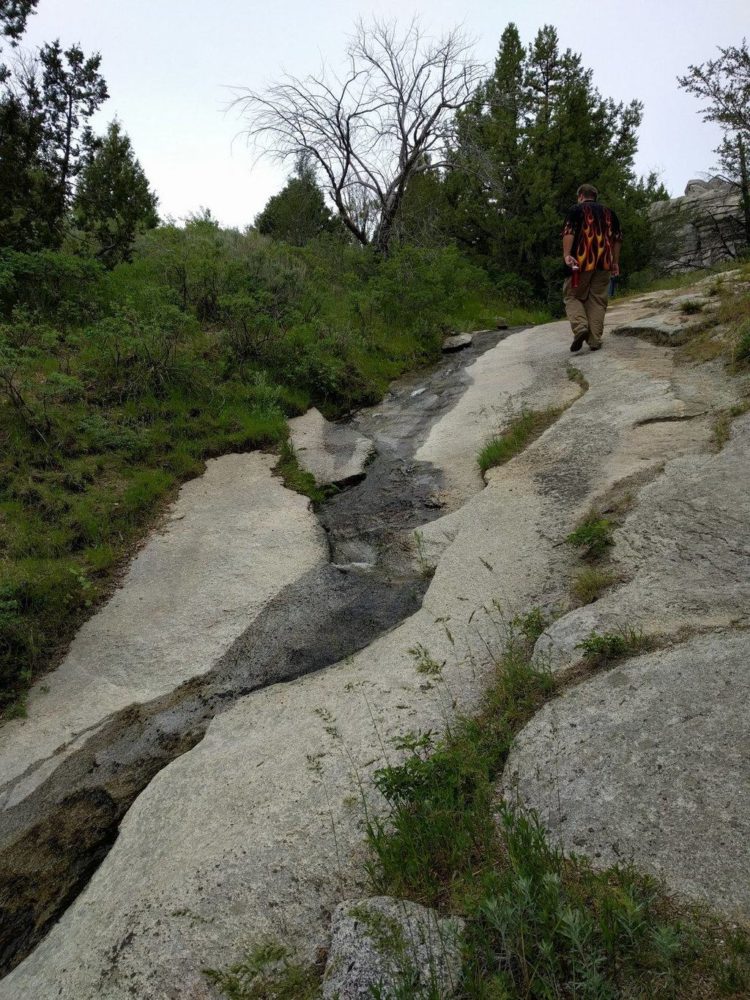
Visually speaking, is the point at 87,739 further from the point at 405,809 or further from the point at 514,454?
the point at 514,454

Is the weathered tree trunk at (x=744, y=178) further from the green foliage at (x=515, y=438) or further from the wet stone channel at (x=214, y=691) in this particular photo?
the wet stone channel at (x=214, y=691)

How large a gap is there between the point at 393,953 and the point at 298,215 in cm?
2466

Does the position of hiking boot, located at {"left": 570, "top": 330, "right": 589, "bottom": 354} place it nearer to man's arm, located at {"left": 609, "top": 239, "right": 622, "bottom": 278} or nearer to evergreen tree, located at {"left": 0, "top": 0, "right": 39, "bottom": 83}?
man's arm, located at {"left": 609, "top": 239, "right": 622, "bottom": 278}

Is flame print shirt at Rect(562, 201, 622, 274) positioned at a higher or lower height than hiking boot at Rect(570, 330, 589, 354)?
higher

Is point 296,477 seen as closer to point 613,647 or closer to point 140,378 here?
point 140,378

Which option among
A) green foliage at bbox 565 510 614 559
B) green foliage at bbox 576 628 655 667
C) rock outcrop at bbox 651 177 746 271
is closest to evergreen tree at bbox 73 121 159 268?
green foliage at bbox 565 510 614 559

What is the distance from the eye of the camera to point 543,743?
2.50m

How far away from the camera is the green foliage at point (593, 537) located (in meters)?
3.78

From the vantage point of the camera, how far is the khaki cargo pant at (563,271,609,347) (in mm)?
7863

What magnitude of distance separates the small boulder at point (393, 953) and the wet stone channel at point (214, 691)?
4.68ft

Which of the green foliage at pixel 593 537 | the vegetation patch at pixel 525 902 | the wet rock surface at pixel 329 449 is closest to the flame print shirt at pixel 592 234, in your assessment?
the wet rock surface at pixel 329 449

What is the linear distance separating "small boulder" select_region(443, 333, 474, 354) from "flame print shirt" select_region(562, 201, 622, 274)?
396cm

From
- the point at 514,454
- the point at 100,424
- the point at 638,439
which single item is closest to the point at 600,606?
the point at 638,439

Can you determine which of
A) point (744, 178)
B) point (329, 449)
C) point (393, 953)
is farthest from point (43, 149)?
point (744, 178)
